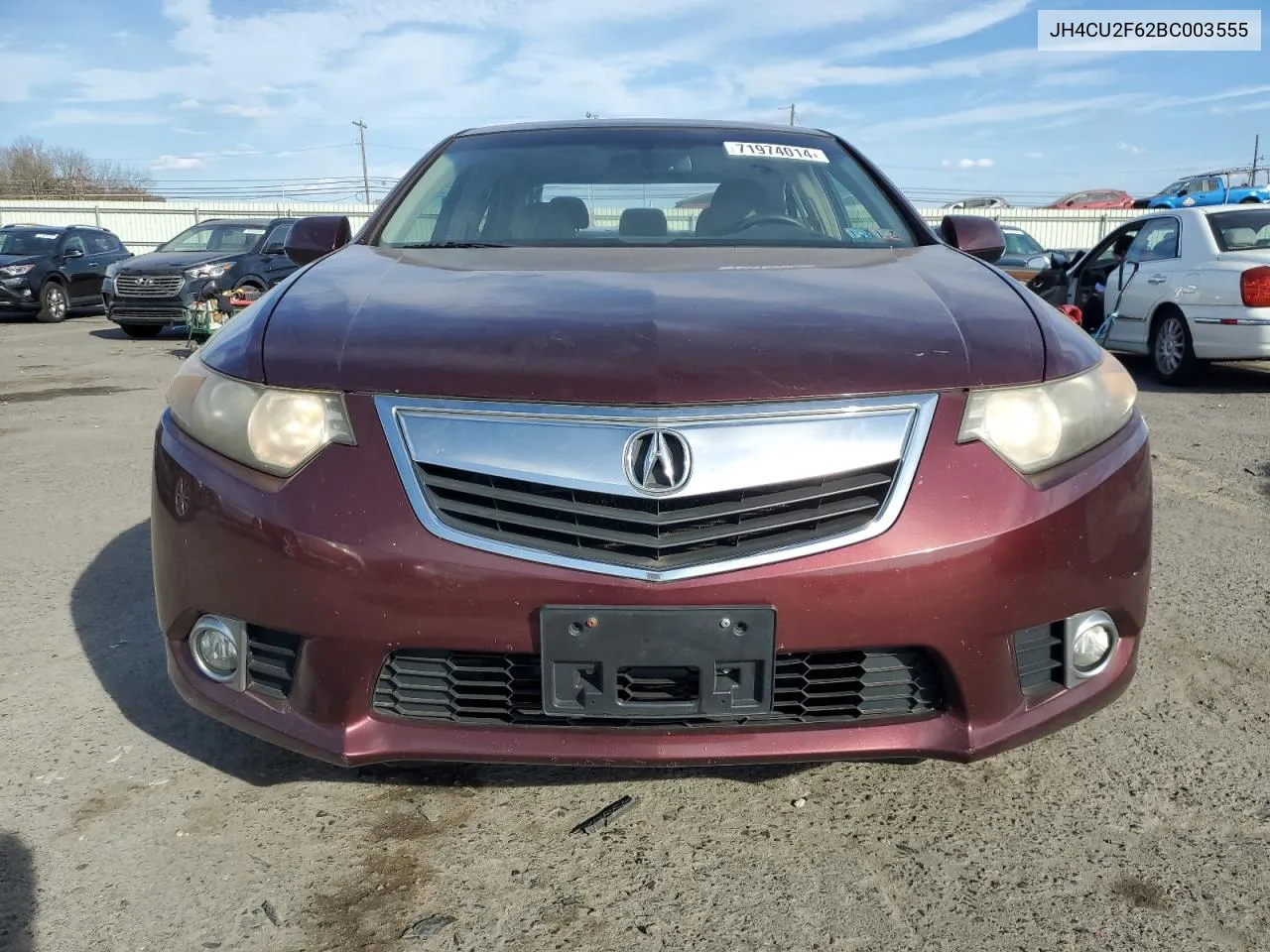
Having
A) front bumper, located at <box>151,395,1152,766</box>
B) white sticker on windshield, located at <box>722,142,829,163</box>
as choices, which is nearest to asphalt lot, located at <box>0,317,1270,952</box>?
front bumper, located at <box>151,395,1152,766</box>

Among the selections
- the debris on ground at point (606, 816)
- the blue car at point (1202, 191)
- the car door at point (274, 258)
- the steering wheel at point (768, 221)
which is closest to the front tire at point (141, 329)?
the car door at point (274, 258)

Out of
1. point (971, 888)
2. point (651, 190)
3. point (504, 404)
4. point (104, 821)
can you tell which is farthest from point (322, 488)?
point (651, 190)

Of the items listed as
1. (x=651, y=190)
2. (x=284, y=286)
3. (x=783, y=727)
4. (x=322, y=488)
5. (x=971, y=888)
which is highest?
(x=651, y=190)

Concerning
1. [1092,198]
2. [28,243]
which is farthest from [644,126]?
[1092,198]

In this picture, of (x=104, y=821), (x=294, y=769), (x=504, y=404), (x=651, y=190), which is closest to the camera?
(x=504, y=404)

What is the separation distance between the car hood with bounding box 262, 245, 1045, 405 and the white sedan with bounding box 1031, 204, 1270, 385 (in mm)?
6273

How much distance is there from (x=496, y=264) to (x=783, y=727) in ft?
4.26

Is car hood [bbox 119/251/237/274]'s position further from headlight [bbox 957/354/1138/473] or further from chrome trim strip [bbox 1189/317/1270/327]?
headlight [bbox 957/354/1138/473]

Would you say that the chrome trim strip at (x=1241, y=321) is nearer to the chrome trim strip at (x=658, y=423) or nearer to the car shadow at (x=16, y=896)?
the chrome trim strip at (x=658, y=423)

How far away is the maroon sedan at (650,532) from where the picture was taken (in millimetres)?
1688

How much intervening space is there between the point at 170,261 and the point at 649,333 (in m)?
12.9

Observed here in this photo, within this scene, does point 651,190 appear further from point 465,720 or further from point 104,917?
point 104,917

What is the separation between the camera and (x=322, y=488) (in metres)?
1.76

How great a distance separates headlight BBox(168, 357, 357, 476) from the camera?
181 centimetres
